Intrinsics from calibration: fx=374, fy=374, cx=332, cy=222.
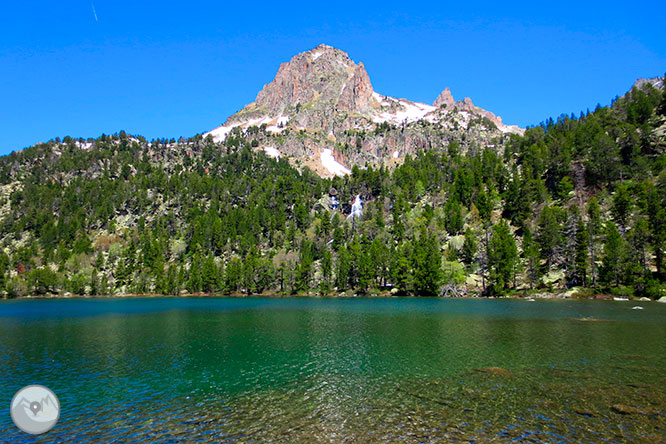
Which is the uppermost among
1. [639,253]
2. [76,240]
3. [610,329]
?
[76,240]

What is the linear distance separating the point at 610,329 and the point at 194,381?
47951mm

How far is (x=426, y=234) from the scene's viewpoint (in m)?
136

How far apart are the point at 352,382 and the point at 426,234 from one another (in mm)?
114532

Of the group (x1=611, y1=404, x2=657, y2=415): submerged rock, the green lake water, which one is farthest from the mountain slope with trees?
(x1=611, y1=404, x2=657, y2=415): submerged rock

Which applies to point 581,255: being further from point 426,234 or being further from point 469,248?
point 426,234

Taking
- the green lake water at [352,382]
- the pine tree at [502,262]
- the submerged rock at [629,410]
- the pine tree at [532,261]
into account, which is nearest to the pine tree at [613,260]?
the pine tree at [532,261]

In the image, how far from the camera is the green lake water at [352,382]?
18.5m

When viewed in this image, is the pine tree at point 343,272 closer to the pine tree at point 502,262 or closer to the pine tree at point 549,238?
the pine tree at point 502,262

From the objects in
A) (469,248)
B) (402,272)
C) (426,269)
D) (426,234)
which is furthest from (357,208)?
(426,269)

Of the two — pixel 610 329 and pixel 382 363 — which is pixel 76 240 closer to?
pixel 382 363

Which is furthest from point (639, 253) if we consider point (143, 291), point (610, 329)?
point (143, 291)

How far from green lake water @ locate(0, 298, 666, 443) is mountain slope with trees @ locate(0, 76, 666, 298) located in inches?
2333

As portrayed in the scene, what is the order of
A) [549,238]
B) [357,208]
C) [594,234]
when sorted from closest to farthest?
[594,234] < [549,238] < [357,208]

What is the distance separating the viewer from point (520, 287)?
110m
